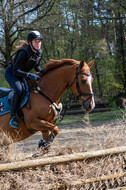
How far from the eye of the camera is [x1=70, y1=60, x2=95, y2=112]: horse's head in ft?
10.8

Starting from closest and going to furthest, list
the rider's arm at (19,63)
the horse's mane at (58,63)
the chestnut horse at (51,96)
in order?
the chestnut horse at (51,96) < the rider's arm at (19,63) < the horse's mane at (58,63)

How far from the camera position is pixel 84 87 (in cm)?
335

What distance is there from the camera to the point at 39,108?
11.2ft

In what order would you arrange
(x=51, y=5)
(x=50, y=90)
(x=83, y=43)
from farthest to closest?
(x=83, y=43)
(x=51, y=5)
(x=50, y=90)

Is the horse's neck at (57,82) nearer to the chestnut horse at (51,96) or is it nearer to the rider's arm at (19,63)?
the chestnut horse at (51,96)

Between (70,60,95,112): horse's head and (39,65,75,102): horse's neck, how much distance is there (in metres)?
0.16

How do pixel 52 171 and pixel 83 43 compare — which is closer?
pixel 52 171

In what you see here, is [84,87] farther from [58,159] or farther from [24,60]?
[58,159]

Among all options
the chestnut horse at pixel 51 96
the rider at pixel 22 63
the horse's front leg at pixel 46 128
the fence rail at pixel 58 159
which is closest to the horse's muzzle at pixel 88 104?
the chestnut horse at pixel 51 96

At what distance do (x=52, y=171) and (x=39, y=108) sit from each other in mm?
1164

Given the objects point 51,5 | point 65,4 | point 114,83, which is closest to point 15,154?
point 51,5

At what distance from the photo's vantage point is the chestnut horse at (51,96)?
3.29 meters

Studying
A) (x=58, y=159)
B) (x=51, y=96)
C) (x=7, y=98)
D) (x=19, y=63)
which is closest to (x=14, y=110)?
(x=7, y=98)

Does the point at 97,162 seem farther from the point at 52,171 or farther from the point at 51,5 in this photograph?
the point at 51,5
